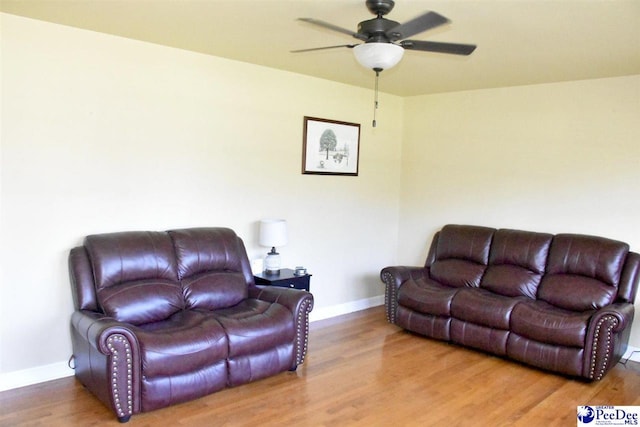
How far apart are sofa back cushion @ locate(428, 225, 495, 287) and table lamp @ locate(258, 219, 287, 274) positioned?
161 centimetres

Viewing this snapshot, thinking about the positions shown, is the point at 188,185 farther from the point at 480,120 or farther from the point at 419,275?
the point at 480,120

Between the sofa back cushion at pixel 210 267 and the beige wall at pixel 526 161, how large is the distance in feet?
8.46

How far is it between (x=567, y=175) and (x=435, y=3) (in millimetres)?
2718

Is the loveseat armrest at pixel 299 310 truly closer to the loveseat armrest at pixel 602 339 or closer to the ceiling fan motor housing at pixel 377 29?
the ceiling fan motor housing at pixel 377 29

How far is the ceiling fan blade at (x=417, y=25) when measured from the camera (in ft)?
7.37

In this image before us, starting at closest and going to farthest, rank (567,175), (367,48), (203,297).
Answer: (367,48), (203,297), (567,175)

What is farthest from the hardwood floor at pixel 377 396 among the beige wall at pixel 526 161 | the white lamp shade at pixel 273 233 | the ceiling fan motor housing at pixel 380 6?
the ceiling fan motor housing at pixel 380 6

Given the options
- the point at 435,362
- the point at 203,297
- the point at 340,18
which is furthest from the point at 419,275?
the point at 340,18

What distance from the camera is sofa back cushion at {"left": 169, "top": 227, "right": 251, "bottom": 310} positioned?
3.63 metres

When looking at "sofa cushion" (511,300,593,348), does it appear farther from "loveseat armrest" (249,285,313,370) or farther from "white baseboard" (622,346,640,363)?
"loveseat armrest" (249,285,313,370)

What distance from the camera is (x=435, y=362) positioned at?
4012 mm

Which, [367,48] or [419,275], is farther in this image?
[419,275]

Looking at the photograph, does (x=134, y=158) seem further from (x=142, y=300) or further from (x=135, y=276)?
(x=142, y=300)

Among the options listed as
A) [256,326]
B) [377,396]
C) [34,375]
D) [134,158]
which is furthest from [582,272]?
[34,375]
